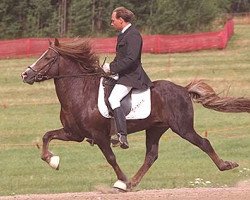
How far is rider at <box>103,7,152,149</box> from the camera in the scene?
11188mm

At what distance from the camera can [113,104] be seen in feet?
36.6

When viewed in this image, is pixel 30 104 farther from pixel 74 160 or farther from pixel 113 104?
pixel 113 104

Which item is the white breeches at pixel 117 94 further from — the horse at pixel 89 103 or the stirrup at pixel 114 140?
the stirrup at pixel 114 140

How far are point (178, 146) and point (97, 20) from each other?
4133 cm

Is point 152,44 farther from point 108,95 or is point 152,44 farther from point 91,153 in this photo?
point 108,95

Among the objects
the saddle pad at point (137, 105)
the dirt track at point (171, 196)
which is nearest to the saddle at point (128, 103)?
the saddle pad at point (137, 105)

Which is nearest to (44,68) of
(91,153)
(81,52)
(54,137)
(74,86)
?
(74,86)

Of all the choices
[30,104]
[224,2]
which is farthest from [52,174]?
[224,2]

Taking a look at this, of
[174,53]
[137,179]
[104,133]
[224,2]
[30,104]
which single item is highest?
[104,133]

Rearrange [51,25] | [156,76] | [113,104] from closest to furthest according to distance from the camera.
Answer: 1. [113,104]
2. [156,76]
3. [51,25]

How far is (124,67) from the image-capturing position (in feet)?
36.8

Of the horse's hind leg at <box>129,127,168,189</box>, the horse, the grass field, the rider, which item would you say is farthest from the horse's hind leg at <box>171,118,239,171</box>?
the grass field

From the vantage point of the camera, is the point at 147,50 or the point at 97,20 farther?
the point at 97,20

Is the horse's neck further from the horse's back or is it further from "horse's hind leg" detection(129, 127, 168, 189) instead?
"horse's hind leg" detection(129, 127, 168, 189)
